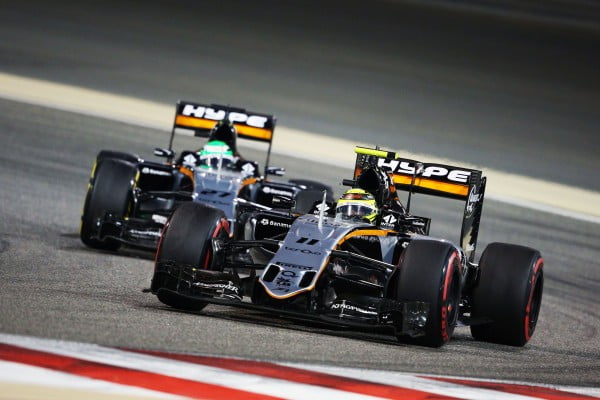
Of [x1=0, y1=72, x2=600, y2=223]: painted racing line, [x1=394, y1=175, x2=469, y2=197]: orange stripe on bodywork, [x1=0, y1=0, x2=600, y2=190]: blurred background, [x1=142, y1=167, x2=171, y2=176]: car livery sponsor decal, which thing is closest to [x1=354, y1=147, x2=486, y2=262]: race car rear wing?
[x1=394, y1=175, x2=469, y2=197]: orange stripe on bodywork

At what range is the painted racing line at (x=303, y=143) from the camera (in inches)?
910

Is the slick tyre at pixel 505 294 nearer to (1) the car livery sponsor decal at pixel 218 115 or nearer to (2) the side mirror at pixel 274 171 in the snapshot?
(2) the side mirror at pixel 274 171

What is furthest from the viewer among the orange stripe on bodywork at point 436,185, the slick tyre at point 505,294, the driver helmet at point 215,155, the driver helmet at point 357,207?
the driver helmet at point 215,155

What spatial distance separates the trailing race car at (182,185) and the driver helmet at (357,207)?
2.22 metres

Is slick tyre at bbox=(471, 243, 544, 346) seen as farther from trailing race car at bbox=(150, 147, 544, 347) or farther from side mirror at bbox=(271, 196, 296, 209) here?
side mirror at bbox=(271, 196, 296, 209)

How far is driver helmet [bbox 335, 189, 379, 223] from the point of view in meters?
11.8

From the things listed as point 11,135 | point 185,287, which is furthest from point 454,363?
point 11,135

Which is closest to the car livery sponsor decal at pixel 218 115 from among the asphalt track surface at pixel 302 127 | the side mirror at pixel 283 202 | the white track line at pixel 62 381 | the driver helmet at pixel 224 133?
the driver helmet at pixel 224 133

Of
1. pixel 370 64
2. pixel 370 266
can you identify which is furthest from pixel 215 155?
pixel 370 64

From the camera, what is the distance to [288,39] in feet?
116

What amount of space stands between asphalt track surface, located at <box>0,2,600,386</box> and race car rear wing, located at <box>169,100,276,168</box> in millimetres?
2086

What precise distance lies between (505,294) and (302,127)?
15.6m

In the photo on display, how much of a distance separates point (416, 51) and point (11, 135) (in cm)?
1478

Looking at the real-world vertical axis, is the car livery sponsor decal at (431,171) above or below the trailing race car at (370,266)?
above
